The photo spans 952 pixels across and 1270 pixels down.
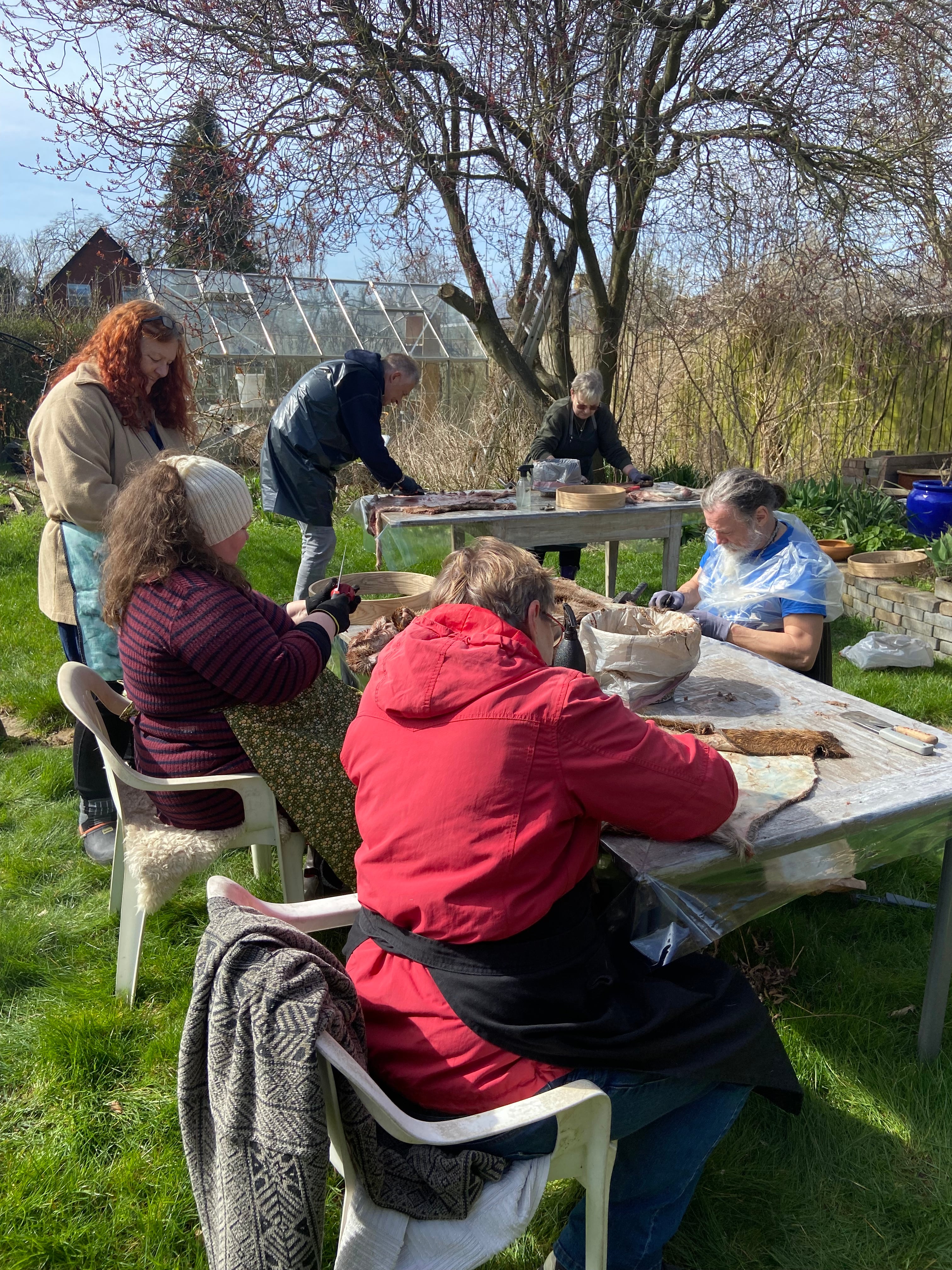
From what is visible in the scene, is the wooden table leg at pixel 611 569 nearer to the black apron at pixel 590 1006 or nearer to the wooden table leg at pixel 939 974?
the wooden table leg at pixel 939 974

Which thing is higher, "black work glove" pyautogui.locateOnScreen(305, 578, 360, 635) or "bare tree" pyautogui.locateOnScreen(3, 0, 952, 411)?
"bare tree" pyautogui.locateOnScreen(3, 0, 952, 411)

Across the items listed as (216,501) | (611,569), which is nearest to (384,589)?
(216,501)

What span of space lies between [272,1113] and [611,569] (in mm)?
5325

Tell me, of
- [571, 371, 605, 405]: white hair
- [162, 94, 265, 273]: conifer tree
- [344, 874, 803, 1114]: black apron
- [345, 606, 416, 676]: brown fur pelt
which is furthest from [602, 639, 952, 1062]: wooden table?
[162, 94, 265, 273]: conifer tree

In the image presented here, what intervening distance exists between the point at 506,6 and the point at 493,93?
0.56 meters

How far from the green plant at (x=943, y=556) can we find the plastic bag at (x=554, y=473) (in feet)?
7.56

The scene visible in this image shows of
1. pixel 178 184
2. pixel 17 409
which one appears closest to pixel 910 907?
pixel 178 184

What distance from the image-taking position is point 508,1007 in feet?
4.21

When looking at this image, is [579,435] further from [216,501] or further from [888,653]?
[216,501]

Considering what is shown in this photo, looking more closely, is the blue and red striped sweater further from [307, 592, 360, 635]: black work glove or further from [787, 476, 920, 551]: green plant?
[787, 476, 920, 551]: green plant

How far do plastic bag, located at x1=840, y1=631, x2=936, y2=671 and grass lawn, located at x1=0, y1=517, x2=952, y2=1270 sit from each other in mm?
1979

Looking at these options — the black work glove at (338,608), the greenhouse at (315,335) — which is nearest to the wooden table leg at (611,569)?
the black work glove at (338,608)

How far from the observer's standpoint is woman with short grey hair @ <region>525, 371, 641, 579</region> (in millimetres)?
5988

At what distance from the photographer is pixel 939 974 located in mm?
2043
